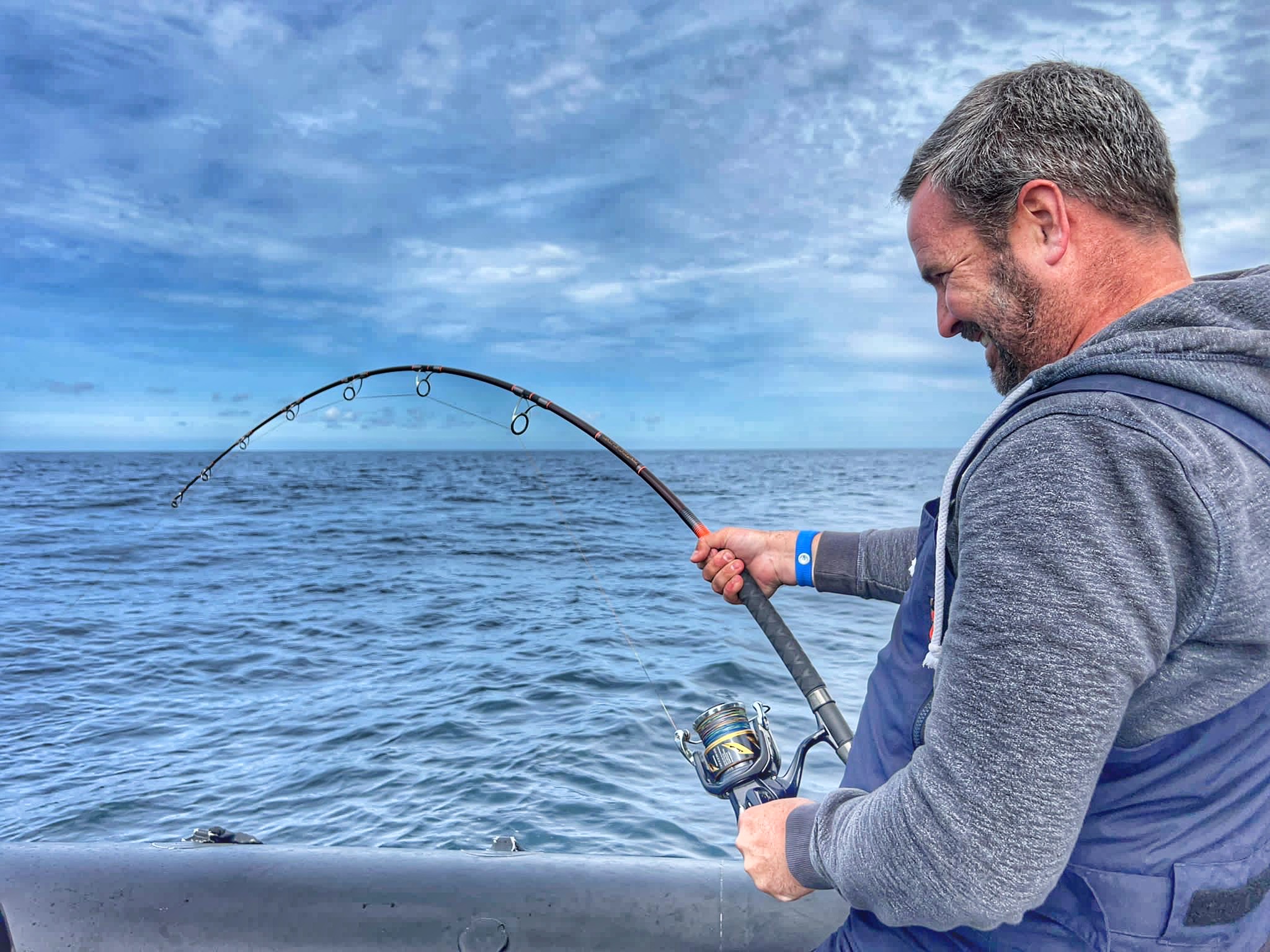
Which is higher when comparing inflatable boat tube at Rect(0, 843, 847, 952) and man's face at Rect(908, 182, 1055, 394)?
man's face at Rect(908, 182, 1055, 394)

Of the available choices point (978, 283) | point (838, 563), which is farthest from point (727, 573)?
point (978, 283)

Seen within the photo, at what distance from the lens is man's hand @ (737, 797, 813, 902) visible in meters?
1.18

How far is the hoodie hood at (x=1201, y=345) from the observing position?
86cm

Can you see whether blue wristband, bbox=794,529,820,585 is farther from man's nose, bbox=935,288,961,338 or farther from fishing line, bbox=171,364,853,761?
man's nose, bbox=935,288,961,338

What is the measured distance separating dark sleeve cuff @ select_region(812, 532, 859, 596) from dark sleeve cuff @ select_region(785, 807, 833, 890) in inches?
35.7

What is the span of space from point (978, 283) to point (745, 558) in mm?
1333

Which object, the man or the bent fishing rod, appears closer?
the man

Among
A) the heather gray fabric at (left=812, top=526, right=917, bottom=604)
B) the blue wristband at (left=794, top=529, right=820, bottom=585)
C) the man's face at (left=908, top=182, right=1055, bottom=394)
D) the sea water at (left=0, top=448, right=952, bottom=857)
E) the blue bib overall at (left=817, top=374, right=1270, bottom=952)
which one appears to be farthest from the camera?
the sea water at (left=0, top=448, right=952, bottom=857)

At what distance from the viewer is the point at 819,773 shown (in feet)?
13.9

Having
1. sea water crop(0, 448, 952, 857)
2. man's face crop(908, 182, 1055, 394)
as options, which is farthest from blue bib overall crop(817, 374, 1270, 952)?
sea water crop(0, 448, 952, 857)

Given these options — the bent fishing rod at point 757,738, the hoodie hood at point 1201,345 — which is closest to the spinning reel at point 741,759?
the bent fishing rod at point 757,738

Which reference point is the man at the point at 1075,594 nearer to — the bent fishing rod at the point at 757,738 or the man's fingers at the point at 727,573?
the bent fishing rod at the point at 757,738

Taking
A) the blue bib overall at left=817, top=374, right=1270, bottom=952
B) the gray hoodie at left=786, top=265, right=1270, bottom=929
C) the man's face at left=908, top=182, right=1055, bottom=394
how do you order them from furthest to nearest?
the man's face at left=908, top=182, right=1055, bottom=394 → the blue bib overall at left=817, top=374, right=1270, bottom=952 → the gray hoodie at left=786, top=265, right=1270, bottom=929

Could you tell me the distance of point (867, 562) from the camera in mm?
1991
